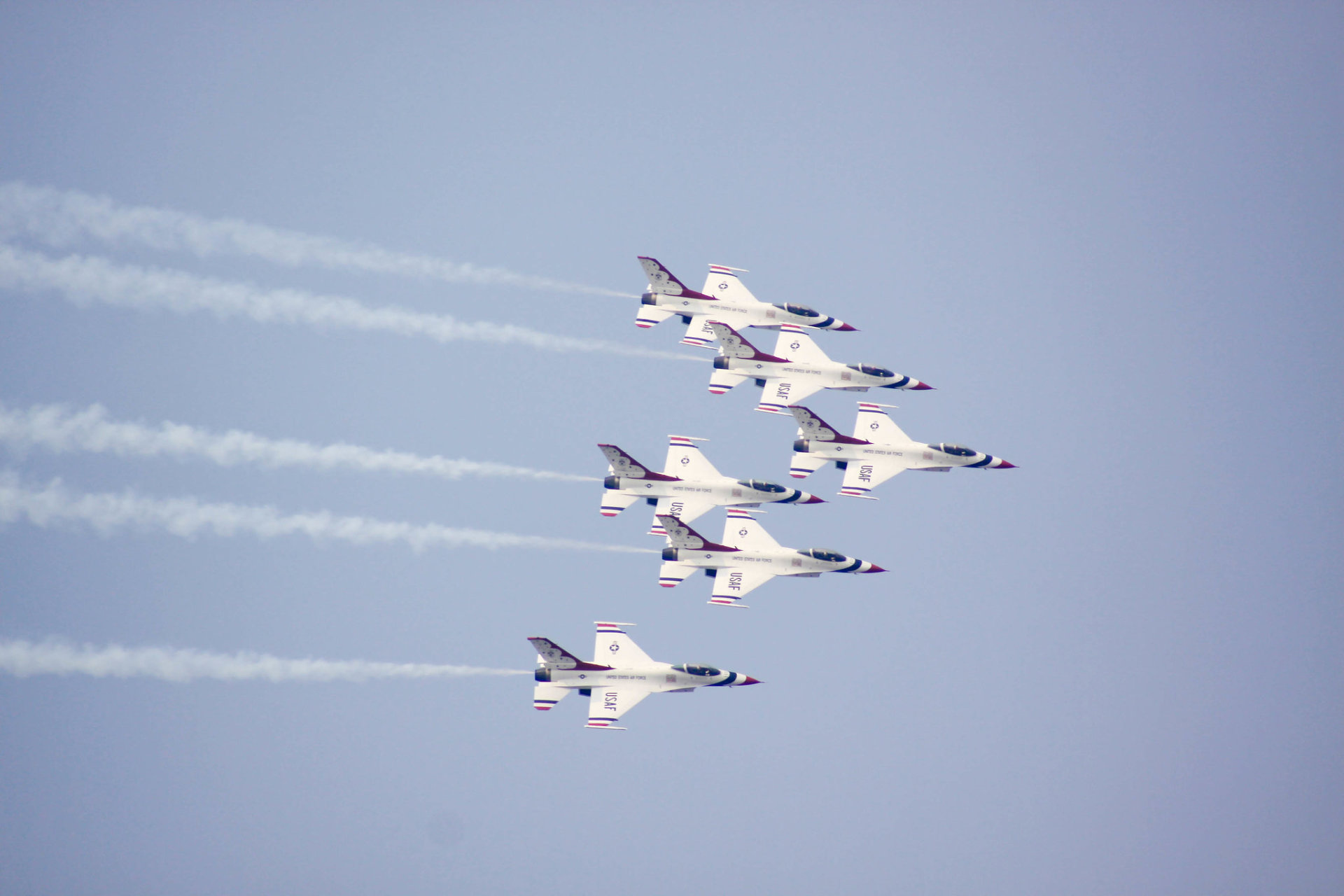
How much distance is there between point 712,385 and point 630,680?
13879mm

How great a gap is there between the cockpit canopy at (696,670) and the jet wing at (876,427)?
1263 cm

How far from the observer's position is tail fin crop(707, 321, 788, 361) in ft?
344

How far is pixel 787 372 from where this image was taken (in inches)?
4158

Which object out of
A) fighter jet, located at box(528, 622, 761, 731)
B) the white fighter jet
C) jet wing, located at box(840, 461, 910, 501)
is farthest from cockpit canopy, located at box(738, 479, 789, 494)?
fighter jet, located at box(528, 622, 761, 731)

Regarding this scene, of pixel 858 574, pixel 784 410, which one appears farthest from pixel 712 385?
pixel 858 574

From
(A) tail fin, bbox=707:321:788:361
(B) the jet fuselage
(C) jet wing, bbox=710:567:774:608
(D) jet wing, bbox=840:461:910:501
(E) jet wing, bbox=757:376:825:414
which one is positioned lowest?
(C) jet wing, bbox=710:567:774:608

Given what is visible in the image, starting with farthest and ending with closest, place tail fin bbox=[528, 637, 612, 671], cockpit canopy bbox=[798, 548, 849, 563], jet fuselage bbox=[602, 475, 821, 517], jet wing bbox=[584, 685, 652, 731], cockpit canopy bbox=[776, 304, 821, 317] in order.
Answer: cockpit canopy bbox=[776, 304, 821, 317] < cockpit canopy bbox=[798, 548, 849, 563] < jet fuselage bbox=[602, 475, 821, 517] < jet wing bbox=[584, 685, 652, 731] < tail fin bbox=[528, 637, 612, 671]

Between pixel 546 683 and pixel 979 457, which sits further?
pixel 979 457

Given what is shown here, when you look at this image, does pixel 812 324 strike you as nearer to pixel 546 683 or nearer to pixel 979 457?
pixel 979 457

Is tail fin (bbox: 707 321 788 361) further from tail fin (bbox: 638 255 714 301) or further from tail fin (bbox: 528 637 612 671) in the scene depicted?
tail fin (bbox: 528 637 612 671)

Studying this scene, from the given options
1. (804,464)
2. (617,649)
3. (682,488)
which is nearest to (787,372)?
(804,464)

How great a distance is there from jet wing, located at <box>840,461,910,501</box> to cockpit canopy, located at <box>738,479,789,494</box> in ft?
9.54

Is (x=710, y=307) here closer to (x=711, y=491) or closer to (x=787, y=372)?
(x=787, y=372)

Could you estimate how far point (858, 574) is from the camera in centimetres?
10594
